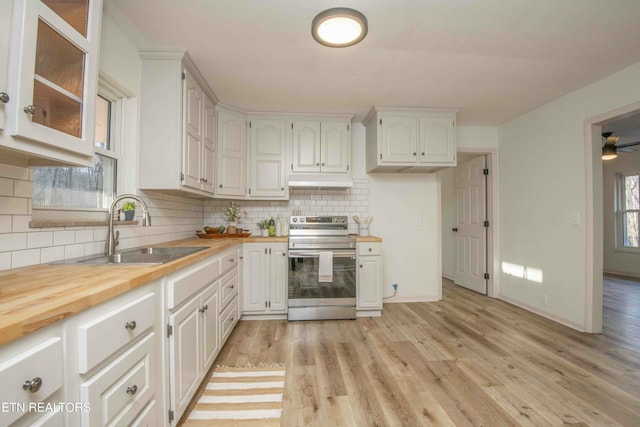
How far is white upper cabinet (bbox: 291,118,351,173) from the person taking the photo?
328cm

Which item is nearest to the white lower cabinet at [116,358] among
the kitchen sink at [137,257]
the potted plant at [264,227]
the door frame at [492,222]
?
the kitchen sink at [137,257]

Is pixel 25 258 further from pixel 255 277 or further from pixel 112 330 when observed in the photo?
pixel 255 277

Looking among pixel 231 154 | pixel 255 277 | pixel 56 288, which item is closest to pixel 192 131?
pixel 231 154

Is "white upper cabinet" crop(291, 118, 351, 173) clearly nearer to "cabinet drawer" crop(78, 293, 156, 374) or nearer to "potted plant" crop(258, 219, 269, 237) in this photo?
"potted plant" crop(258, 219, 269, 237)

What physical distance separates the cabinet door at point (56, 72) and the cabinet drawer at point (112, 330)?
2.15 ft

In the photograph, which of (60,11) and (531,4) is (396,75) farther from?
(60,11)

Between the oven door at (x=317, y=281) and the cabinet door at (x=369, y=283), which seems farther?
the cabinet door at (x=369, y=283)

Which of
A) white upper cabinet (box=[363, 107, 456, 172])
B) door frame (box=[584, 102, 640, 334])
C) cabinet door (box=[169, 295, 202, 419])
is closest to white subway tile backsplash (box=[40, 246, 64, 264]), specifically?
cabinet door (box=[169, 295, 202, 419])

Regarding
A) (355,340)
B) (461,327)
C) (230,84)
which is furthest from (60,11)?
(461,327)

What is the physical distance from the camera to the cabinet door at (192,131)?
2.18 m

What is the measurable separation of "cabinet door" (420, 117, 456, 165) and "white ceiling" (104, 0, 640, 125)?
0.29m

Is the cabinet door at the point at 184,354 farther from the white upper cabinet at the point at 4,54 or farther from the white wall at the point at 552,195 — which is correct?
the white wall at the point at 552,195

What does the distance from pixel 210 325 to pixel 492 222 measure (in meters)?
3.78

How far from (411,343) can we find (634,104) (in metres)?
2.83
